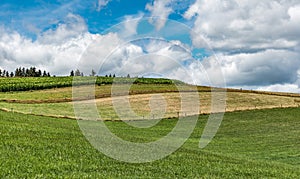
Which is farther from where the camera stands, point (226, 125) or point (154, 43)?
point (226, 125)

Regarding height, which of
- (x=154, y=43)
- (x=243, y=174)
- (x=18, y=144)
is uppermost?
(x=154, y=43)

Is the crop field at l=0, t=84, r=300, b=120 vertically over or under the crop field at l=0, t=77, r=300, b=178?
over

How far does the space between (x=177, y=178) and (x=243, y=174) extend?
5.43 meters

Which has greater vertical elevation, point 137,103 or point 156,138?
point 137,103

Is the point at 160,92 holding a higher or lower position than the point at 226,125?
higher

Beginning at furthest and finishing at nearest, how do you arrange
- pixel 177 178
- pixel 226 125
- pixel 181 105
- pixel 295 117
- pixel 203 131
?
pixel 181 105
pixel 295 117
pixel 226 125
pixel 203 131
pixel 177 178

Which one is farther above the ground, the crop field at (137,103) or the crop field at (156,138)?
the crop field at (137,103)

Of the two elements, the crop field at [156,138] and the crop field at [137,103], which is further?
the crop field at [137,103]

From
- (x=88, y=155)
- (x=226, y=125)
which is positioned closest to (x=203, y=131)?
→ (x=226, y=125)

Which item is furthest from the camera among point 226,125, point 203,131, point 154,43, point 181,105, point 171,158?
point 181,105

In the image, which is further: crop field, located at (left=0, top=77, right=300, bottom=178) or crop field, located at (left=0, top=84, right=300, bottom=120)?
crop field, located at (left=0, top=84, right=300, bottom=120)

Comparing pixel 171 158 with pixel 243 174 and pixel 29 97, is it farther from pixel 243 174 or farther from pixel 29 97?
pixel 29 97

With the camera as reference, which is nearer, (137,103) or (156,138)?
(156,138)

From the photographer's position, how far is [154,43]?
70.4 ft
